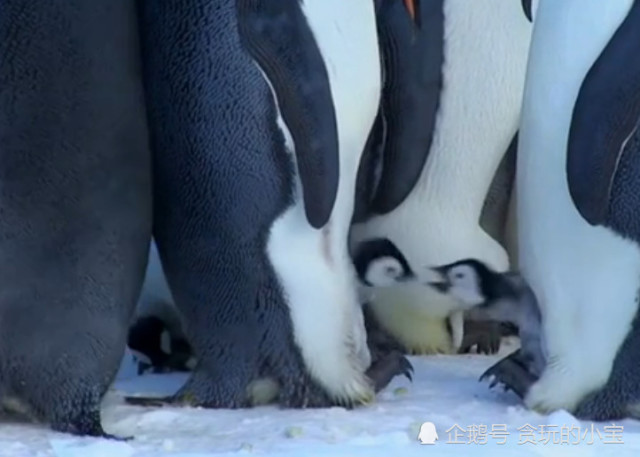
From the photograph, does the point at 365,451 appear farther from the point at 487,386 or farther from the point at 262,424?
the point at 487,386

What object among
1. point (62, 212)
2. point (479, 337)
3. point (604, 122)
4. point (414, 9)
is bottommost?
point (479, 337)

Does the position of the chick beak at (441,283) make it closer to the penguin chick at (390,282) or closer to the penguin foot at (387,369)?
the penguin chick at (390,282)

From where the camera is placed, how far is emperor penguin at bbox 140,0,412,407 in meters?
1.96

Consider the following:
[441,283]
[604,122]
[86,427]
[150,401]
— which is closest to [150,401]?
[150,401]

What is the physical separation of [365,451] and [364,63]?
1.78ft

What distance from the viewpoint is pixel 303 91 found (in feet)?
6.33

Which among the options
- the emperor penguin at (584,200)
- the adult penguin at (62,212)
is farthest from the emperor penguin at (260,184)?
the emperor penguin at (584,200)

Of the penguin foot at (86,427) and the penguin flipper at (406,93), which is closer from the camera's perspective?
the penguin foot at (86,427)

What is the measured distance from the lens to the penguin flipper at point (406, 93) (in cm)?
232

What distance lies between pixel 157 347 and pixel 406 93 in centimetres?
57

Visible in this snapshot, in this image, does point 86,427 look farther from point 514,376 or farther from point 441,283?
point 441,283

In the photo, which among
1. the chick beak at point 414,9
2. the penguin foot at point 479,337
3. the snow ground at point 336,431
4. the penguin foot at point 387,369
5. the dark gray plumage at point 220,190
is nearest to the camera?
the snow ground at point 336,431

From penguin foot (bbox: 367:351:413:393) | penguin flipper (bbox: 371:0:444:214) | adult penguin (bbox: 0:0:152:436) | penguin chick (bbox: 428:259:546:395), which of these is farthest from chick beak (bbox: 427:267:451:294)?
adult penguin (bbox: 0:0:152:436)

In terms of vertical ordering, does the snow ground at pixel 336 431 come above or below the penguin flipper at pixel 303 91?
below
